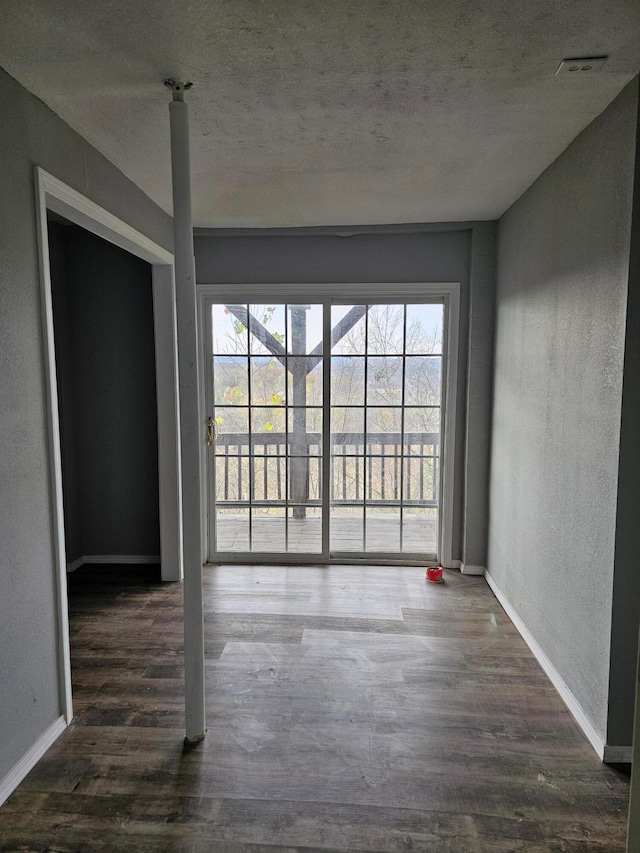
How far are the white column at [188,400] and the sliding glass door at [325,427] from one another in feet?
6.26

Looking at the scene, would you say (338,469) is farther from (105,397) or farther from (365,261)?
(105,397)

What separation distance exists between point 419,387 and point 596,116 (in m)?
2.06

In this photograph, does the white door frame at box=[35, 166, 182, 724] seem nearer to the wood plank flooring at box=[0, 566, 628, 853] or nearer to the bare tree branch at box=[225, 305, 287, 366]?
the wood plank flooring at box=[0, 566, 628, 853]

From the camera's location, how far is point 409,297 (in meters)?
3.79

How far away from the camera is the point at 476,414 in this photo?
3.74m

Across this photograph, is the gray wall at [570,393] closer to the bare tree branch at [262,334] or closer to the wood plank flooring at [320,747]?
the wood plank flooring at [320,747]

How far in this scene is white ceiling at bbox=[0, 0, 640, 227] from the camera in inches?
58.8

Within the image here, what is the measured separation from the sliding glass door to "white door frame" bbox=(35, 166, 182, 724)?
375mm

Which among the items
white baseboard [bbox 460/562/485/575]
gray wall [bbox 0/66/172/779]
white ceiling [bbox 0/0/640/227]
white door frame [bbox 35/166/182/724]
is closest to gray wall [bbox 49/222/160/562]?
white door frame [bbox 35/166/182/724]

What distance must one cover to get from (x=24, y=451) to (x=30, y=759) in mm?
1168

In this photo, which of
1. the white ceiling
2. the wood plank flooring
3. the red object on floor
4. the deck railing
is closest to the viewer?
the white ceiling

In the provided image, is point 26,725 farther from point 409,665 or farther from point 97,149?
point 97,149

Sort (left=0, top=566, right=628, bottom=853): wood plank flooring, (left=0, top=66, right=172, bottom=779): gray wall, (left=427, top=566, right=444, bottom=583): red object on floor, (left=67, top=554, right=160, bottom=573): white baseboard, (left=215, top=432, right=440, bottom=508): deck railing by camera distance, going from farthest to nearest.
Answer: (left=67, top=554, right=160, bottom=573): white baseboard → (left=215, top=432, right=440, bottom=508): deck railing → (left=427, top=566, right=444, bottom=583): red object on floor → (left=0, top=66, right=172, bottom=779): gray wall → (left=0, top=566, right=628, bottom=853): wood plank flooring

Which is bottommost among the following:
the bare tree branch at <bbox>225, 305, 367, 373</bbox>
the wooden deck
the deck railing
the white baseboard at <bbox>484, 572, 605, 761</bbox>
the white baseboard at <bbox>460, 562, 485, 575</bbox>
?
the white baseboard at <bbox>484, 572, 605, 761</bbox>
